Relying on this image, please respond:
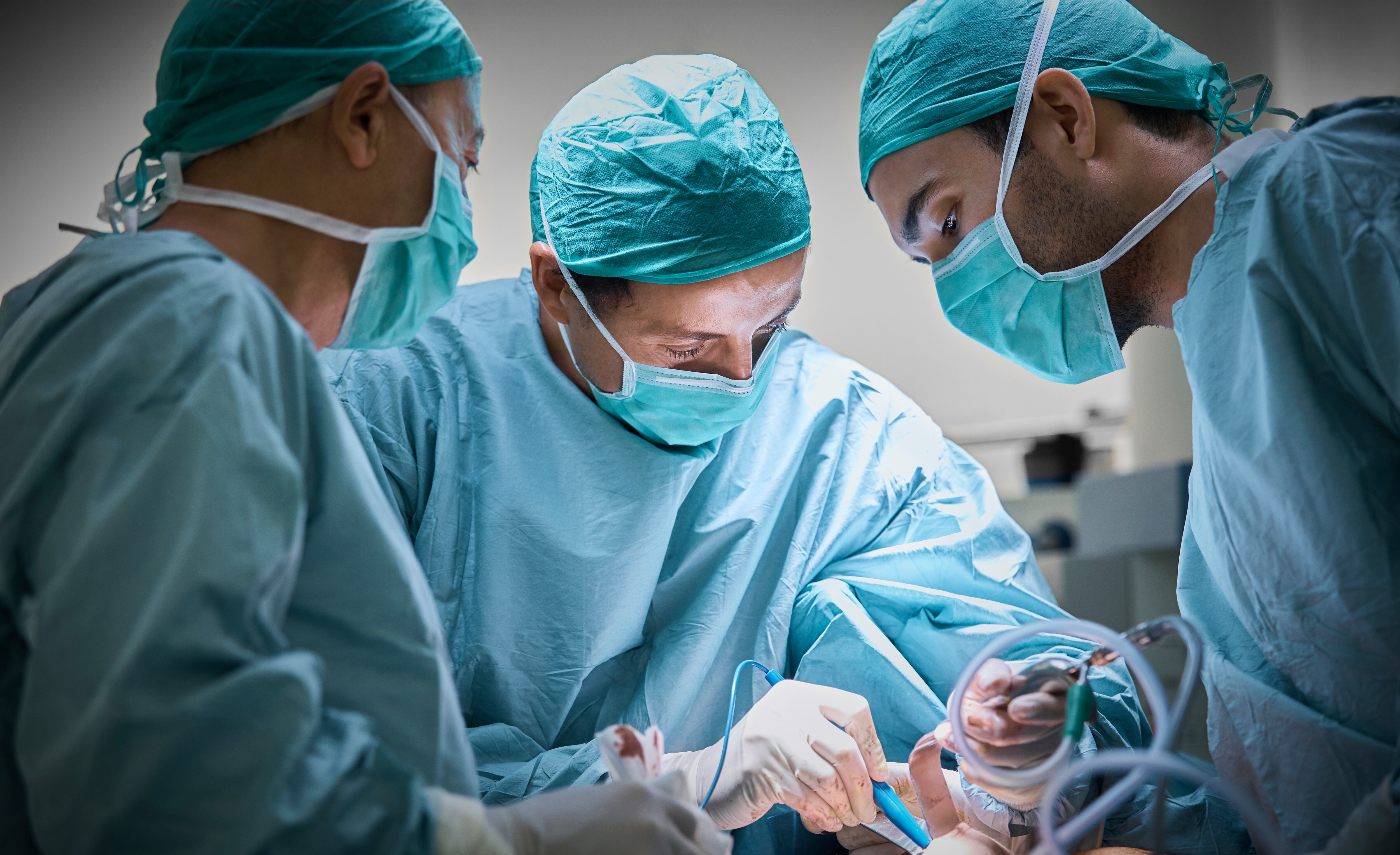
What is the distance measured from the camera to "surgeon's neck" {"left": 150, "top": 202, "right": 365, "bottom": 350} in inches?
46.2

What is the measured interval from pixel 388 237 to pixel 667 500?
0.74m

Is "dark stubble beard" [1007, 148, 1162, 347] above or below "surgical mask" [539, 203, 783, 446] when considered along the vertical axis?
above

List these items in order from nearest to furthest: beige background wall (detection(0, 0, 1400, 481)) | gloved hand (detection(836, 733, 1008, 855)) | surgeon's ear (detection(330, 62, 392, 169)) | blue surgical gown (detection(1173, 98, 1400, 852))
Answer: blue surgical gown (detection(1173, 98, 1400, 852)), surgeon's ear (detection(330, 62, 392, 169)), gloved hand (detection(836, 733, 1008, 855)), beige background wall (detection(0, 0, 1400, 481))

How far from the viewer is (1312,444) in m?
1.13

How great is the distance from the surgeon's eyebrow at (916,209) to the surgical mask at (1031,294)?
69 millimetres

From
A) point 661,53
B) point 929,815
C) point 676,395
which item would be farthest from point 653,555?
point 661,53

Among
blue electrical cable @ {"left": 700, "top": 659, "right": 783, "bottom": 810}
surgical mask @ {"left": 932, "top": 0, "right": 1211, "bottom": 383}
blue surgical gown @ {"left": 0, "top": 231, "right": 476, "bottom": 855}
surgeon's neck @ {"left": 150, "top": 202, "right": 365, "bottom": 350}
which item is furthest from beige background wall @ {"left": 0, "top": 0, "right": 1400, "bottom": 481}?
blue surgical gown @ {"left": 0, "top": 231, "right": 476, "bottom": 855}

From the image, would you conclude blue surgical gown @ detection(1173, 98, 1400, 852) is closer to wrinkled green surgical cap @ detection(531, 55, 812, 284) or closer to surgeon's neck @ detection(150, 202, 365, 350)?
wrinkled green surgical cap @ detection(531, 55, 812, 284)

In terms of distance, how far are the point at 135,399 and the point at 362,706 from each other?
344 mm

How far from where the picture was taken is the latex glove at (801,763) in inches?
56.5

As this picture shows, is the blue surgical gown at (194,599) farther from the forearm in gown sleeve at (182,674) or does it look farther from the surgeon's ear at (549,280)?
the surgeon's ear at (549,280)

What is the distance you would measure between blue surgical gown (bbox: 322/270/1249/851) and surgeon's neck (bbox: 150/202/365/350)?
1.17 feet

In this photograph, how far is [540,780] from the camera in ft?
4.86

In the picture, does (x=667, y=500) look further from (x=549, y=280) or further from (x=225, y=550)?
(x=225, y=550)
